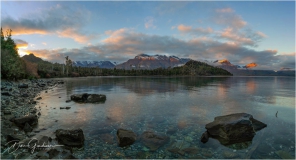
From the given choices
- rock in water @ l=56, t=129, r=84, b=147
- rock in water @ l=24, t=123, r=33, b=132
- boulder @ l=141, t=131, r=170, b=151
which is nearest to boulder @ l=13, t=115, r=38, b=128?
rock in water @ l=24, t=123, r=33, b=132

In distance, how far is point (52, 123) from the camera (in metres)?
20.4

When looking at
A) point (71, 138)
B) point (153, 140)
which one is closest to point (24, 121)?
point (71, 138)

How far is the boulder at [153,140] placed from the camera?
15.0m

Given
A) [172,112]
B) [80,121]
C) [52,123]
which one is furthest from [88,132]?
[172,112]

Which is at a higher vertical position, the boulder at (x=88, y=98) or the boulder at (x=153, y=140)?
the boulder at (x=88, y=98)

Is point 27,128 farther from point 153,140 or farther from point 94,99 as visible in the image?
point 94,99

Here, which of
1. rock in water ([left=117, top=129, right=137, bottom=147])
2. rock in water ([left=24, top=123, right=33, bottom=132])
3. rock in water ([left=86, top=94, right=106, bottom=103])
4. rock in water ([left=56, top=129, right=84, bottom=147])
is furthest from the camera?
rock in water ([left=86, top=94, right=106, bottom=103])

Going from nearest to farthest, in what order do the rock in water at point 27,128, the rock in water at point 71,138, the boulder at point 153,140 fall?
the rock in water at point 71,138 < the boulder at point 153,140 < the rock in water at point 27,128

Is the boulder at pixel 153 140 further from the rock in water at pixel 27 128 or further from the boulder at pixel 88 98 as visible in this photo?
the boulder at pixel 88 98

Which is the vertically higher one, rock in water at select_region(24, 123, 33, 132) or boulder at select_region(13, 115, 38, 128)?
boulder at select_region(13, 115, 38, 128)

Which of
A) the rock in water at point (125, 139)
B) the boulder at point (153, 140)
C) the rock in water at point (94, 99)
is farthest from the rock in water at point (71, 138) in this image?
the rock in water at point (94, 99)

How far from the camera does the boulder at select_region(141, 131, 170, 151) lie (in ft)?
49.1

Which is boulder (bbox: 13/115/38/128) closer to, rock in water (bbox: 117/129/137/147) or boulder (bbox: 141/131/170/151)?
rock in water (bbox: 117/129/137/147)

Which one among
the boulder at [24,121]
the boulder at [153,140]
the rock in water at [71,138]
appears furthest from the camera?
the boulder at [24,121]
